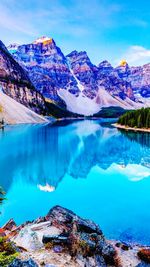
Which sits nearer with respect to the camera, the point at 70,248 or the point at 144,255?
the point at 70,248

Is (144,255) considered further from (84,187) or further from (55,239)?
(84,187)

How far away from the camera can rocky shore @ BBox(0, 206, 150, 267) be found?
17109 mm

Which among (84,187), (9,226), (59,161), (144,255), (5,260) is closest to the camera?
(5,260)

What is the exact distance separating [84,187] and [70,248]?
23200mm

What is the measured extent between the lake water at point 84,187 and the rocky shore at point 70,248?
15.3 ft

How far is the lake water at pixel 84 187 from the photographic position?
28.9 meters

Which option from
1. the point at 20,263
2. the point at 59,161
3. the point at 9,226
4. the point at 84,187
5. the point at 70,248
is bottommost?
the point at 84,187

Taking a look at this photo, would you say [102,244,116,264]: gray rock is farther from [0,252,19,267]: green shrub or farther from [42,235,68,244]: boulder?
[0,252,19,267]: green shrub

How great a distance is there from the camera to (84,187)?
41.6m

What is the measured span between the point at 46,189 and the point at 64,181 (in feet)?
18.1

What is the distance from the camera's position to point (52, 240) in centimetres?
1939

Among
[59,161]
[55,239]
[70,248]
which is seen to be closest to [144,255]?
[70,248]

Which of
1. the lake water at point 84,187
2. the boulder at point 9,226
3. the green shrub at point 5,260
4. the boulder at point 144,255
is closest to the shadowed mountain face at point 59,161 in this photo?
the lake water at point 84,187

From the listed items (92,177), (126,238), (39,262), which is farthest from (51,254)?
(92,177)
